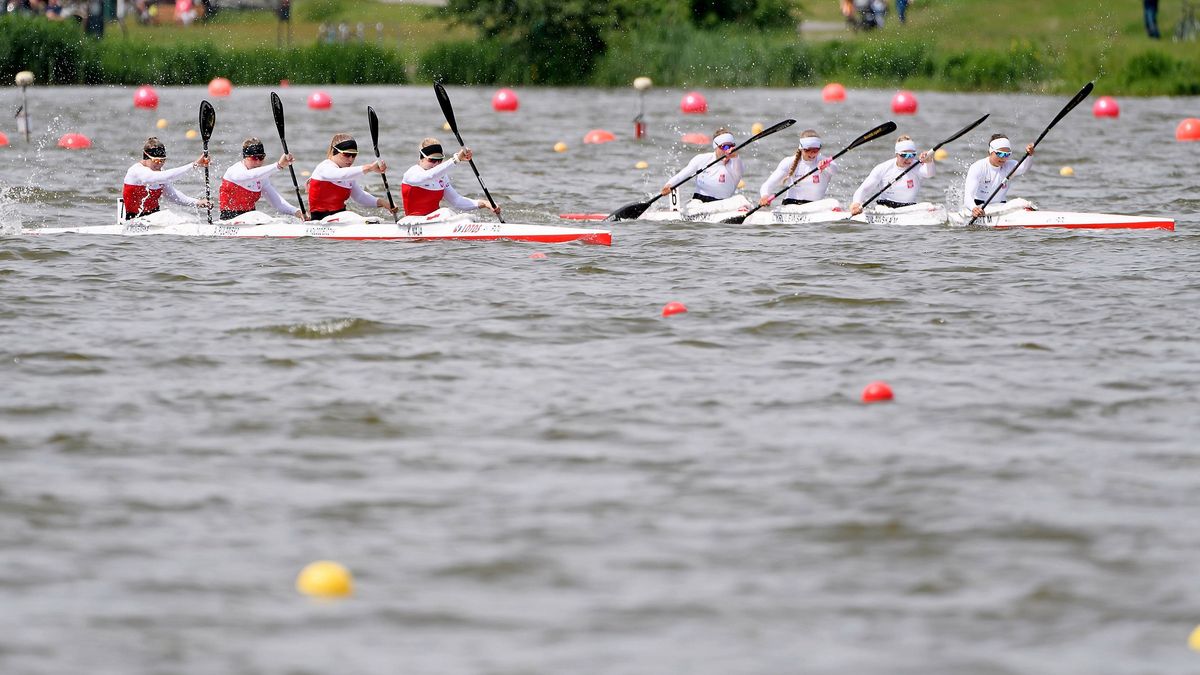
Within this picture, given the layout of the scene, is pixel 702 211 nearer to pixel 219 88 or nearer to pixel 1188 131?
pixel 1188 131

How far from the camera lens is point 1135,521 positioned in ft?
26.7

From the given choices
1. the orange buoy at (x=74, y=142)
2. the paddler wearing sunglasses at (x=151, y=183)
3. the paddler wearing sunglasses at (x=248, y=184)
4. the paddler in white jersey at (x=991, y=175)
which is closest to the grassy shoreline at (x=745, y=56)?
the orange buoy at (x=74, y=142)

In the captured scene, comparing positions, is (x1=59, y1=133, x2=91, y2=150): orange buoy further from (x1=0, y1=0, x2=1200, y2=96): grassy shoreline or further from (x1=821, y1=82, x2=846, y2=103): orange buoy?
(x1=821, y1=82, x2=846, y2=103): orange buoy

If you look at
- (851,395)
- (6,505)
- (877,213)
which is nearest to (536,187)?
(877,213)

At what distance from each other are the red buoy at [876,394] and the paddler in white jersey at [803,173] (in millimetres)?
9051

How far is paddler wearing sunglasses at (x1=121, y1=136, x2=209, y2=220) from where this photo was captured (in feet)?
56.8

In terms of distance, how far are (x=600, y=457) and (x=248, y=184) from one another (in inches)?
370

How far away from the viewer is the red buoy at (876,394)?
1041cm

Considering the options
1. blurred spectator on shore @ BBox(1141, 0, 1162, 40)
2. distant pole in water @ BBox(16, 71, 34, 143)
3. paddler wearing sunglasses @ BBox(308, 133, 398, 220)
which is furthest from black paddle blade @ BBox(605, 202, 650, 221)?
blurred spectator on shore @ BBox(1141, 0, 1162, 40)

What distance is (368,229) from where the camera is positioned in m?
17.5

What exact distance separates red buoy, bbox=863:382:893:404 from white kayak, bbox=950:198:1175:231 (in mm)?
9017

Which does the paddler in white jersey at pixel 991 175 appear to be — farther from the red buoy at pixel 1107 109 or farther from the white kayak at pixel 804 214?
Result: the red buoy at pixel 1107 109

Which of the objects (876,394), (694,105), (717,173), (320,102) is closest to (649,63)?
(694,105)

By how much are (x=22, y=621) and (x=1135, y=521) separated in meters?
5.05
